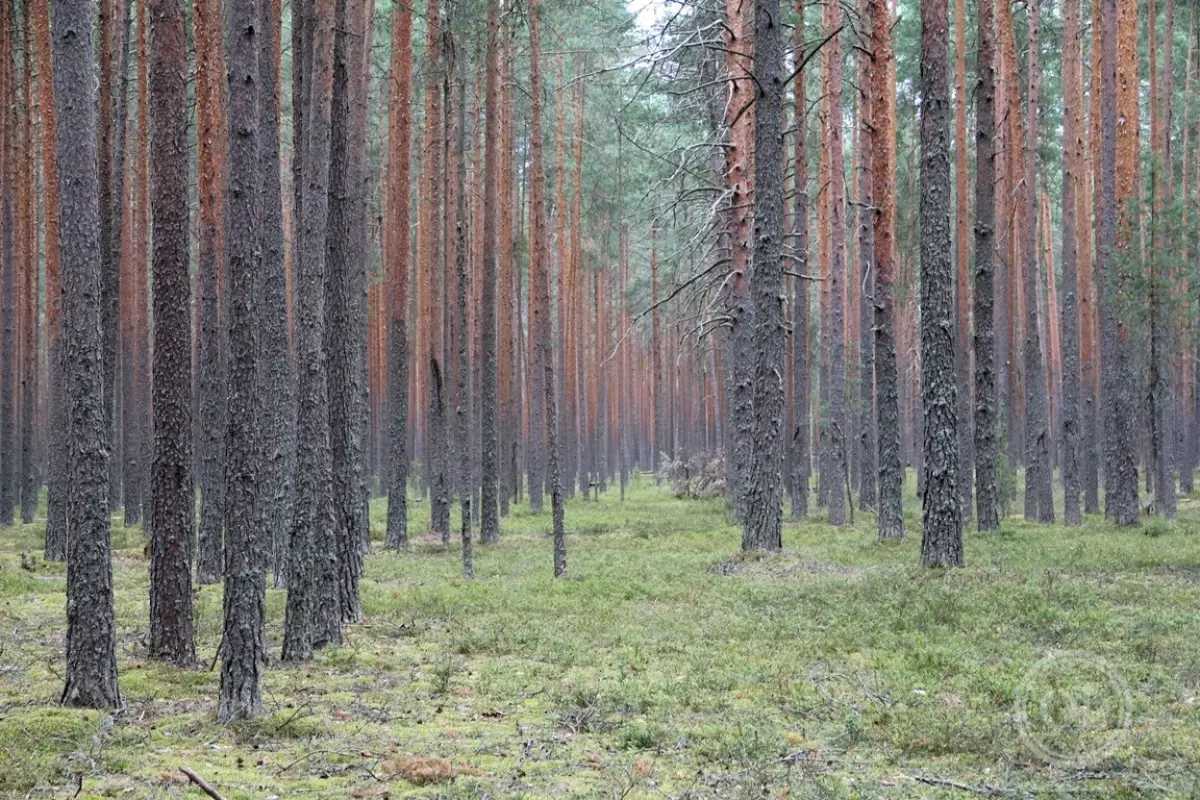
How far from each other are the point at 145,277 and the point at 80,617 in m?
18.9

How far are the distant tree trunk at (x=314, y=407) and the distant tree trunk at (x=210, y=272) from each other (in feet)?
5.13

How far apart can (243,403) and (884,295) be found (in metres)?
12.5

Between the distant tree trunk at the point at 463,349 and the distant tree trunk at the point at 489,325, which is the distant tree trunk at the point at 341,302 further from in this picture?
the distant tree trunk at the point at 489,325

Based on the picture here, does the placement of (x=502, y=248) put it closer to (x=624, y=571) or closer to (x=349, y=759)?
(x=624, y=571)

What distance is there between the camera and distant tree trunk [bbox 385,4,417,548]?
693 inches

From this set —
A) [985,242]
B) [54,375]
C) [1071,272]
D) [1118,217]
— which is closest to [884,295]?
[985,242]

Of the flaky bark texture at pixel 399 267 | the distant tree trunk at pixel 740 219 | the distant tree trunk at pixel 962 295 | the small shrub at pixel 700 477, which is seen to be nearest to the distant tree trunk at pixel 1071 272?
the distant tree trunk at pixel 962 295

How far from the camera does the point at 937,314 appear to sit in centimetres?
1333

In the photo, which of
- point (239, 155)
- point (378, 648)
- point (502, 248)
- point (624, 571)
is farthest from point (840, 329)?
point (239, 155)

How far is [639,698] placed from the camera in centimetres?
746

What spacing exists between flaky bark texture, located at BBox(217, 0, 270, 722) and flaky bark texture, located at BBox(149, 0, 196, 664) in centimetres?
133

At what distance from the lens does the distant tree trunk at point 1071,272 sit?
68.0 feet

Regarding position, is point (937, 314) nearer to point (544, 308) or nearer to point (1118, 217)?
point (544, 308)

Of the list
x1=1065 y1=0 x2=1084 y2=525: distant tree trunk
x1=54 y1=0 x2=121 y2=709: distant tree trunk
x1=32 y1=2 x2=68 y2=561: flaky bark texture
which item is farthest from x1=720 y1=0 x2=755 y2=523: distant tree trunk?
x1=54 y1=0 x2=121 y2=709: distant tree trunk
